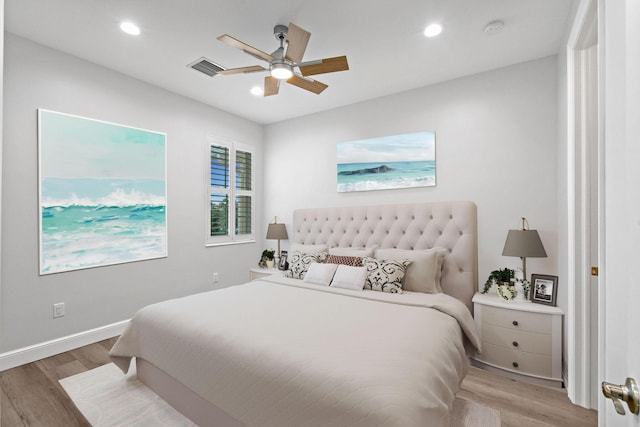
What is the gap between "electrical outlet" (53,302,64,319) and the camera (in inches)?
112

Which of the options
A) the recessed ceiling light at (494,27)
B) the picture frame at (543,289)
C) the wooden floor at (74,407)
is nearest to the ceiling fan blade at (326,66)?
the recessed ceiling light at (494,27)

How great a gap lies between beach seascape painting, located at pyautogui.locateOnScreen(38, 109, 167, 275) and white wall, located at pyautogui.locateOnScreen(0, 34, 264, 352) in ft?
0.27

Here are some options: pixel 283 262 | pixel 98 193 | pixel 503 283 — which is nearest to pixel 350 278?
pixel 503 283

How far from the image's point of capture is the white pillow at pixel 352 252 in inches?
135

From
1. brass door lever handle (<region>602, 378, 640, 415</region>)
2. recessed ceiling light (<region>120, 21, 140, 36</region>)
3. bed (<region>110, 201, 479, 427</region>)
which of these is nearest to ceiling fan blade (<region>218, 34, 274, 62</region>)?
recessed ceiling light (<region>120, 21, 140, 36</region>)

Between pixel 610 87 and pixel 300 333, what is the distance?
173cm

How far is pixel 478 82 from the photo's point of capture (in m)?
3.19

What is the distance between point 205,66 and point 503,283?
3480 millimetres

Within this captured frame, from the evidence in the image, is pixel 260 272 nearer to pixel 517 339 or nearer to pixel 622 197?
pixel 517 339

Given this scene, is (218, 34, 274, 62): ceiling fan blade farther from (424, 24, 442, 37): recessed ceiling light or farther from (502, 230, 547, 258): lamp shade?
(502, 230, 547, 258): lamp shade

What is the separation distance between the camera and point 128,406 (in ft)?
7.02

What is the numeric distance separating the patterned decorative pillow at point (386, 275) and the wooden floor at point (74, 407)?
94 centimetres

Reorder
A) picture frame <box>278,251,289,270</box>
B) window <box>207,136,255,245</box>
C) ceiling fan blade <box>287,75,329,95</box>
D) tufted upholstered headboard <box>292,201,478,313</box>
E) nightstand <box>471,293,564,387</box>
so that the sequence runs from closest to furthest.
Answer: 1. nightstand <box>471,293,564,387</box>
2. ceiling fan blade <box>287,75,329,95</box>
3. tufted upholstered headboard <box>292,201,478,313</box>
4. window <box>207,136,255,245</box>
5. picture frame <box>278,251,289,270</box>

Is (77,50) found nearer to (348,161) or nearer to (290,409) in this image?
(348,161)
